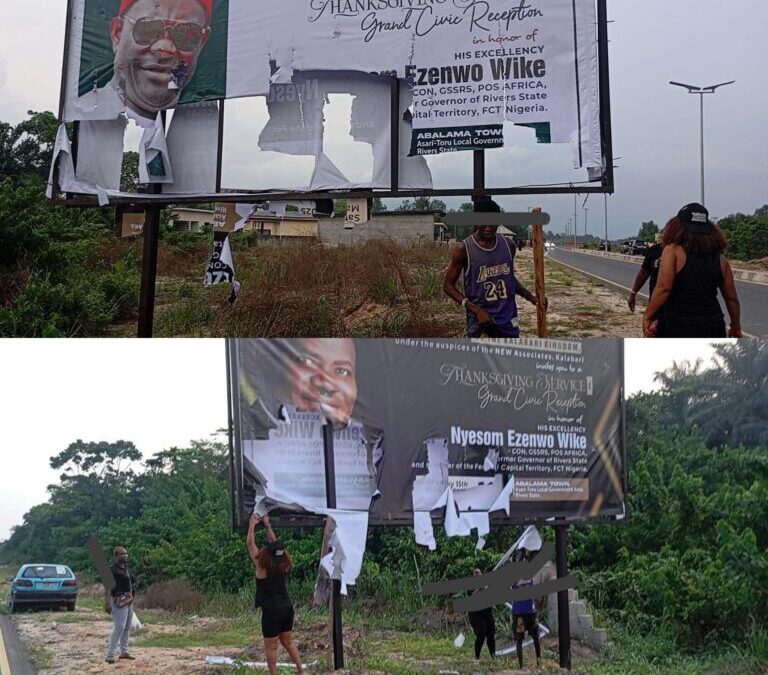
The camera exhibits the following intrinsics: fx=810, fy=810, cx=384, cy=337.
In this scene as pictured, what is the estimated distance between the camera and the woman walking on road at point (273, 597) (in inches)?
192

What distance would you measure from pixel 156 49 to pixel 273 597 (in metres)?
3.74

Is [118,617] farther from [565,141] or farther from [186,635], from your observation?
[565,141]

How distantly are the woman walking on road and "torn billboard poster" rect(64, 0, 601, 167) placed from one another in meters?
2.63

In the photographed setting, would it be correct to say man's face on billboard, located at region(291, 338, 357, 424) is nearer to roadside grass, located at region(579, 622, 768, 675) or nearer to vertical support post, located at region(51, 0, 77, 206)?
vertical support post, located at region(51, 0, 77, 206)

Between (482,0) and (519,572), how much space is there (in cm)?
373

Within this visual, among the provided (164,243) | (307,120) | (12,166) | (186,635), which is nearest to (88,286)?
(307,120)

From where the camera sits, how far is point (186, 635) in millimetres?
5137

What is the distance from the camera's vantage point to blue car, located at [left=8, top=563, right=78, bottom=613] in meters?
4.98

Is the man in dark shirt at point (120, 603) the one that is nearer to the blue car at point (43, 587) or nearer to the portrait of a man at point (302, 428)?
the blue car at point (43, 587)

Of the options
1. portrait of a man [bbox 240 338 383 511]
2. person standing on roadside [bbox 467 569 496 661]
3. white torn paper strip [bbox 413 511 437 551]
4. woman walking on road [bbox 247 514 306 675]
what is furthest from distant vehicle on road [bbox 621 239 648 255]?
woman walking on road [bbox 247 514 306 675]

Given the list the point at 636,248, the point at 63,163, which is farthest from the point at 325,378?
the point at 636,248

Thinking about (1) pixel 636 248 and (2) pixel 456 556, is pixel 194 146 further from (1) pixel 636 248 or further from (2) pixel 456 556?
(1) pixel 636 248

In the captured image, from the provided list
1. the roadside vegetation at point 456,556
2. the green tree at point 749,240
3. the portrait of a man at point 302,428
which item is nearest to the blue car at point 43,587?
the roadside vegetation at point 456,556

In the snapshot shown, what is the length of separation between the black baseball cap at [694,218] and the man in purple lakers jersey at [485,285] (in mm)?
942
